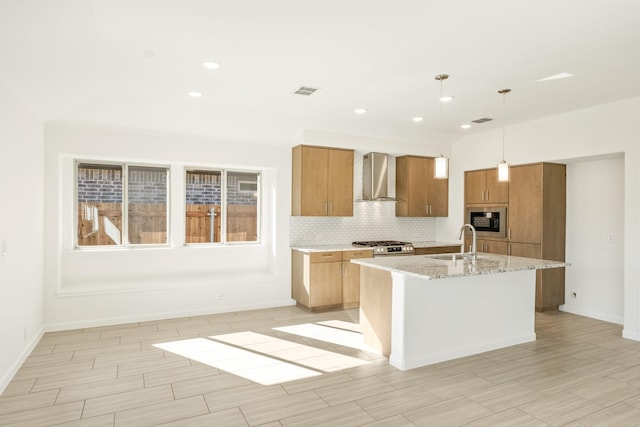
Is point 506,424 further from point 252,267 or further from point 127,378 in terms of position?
point 252,267

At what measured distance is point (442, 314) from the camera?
3875 millimetres

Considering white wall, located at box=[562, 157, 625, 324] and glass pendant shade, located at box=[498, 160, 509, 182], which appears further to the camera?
white wall, located at box=[562, 157, 625, 324]

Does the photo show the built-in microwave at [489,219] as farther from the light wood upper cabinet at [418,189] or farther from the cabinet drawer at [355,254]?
the cabinet drawer at [355,254]

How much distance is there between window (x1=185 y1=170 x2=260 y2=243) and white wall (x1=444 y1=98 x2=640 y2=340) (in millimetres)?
3742

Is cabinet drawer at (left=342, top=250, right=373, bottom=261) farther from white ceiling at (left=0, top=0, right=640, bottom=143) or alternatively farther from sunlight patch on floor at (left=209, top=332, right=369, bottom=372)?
white ceiling at (left=0, top=0, right=640, bottom=143)

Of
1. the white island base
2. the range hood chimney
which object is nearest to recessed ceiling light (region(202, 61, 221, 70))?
the white island base

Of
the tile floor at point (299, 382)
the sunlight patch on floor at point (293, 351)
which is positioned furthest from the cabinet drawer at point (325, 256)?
the sunlight patch on floor at point (293, 351)

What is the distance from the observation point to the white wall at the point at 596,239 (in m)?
5.32

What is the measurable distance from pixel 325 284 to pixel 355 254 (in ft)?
2.10

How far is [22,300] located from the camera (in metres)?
3.80

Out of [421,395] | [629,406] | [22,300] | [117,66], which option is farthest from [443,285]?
[22,300]

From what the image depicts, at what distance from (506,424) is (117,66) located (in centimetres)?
429

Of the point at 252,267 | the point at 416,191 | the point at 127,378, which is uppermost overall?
the point at 416,191

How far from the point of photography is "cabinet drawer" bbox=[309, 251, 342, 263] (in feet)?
18.7
